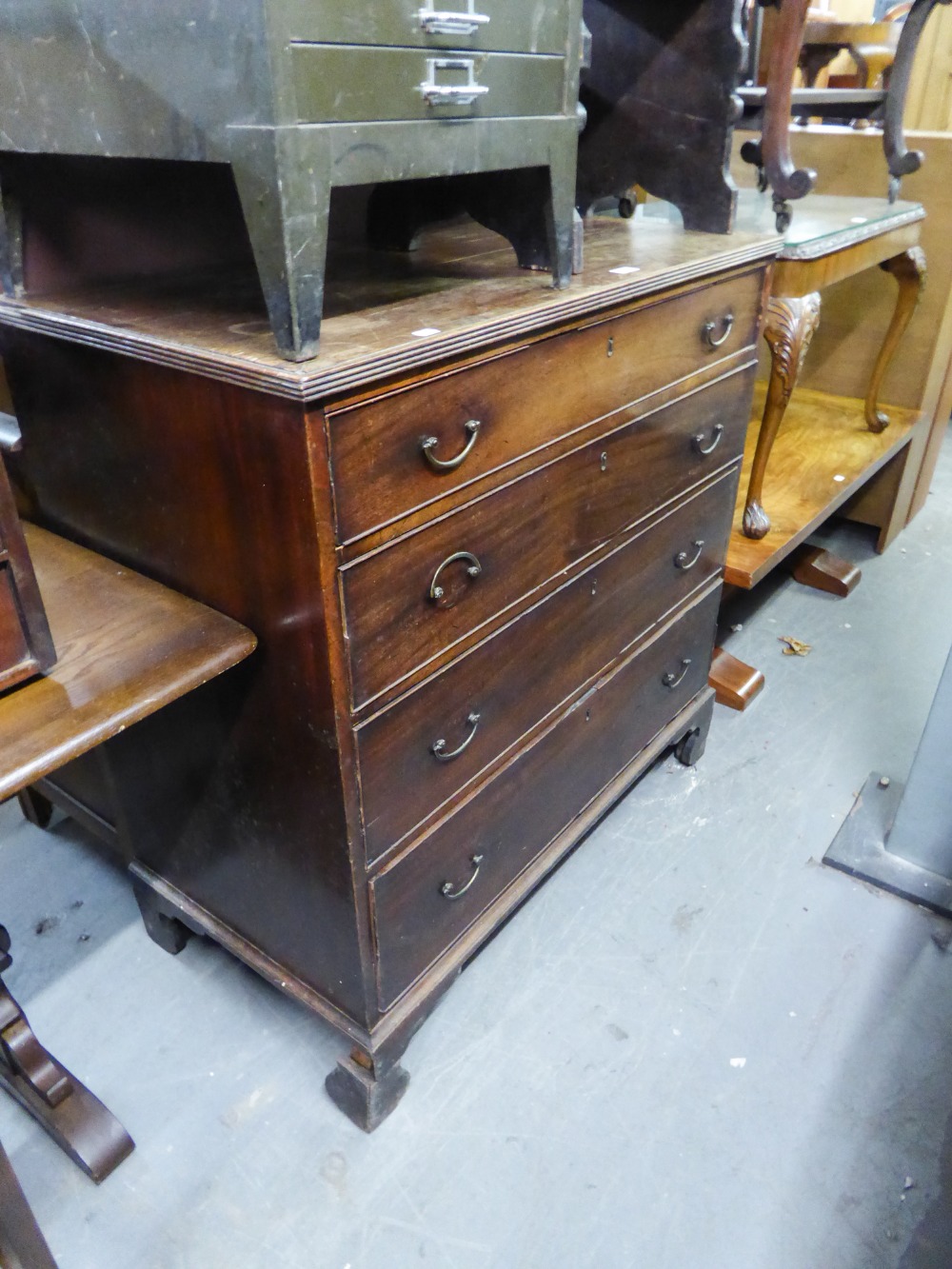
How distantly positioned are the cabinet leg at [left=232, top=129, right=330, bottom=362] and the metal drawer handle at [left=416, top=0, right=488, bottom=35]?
183mm

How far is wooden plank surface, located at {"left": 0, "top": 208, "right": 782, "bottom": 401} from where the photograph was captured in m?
0.86

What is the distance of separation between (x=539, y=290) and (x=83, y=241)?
0.61 m

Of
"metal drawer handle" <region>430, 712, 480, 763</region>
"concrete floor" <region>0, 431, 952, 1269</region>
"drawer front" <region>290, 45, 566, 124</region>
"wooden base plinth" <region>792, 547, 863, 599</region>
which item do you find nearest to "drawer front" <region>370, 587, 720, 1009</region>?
"metal drawer handle" <region>430, 712, 480, 763</region>

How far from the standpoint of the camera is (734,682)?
2.20 meters

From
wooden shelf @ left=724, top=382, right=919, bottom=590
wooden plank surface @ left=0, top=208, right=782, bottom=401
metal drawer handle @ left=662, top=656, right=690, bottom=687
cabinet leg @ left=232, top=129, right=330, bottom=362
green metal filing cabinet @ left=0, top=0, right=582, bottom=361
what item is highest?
green metal filing cabinet @ left=0, top=0, right=582, bottom=361

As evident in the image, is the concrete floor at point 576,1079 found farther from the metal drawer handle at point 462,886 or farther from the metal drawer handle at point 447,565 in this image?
the metal drawer handle at point 447,565

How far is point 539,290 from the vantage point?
3.63ft

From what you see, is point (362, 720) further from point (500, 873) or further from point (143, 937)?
point (143, 937)

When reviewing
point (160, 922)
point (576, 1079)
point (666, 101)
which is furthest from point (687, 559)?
point (160, 922)

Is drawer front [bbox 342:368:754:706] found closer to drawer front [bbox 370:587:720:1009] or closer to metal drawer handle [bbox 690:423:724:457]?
metal drawer handle [bbox 690:423:724:457]

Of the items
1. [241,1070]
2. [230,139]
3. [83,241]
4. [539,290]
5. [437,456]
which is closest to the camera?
[230,139]

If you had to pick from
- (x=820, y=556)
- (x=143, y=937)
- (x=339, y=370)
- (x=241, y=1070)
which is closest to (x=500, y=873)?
(x=241, y=1070)

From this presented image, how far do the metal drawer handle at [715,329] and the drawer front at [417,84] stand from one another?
1.49 ft

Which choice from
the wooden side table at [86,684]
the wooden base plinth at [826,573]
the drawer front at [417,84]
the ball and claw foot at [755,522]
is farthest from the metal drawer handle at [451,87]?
the wooden base plinth at [826,573]
